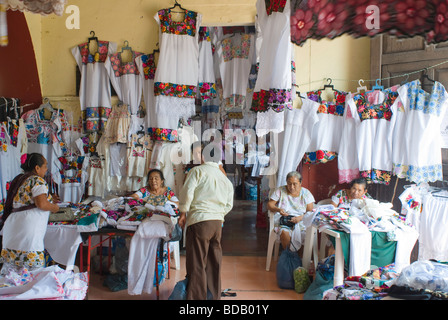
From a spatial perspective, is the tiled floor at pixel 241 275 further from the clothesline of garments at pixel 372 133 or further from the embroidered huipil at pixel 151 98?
the embroidered huipil at pixel 151 98

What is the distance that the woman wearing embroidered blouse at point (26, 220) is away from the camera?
143 inches

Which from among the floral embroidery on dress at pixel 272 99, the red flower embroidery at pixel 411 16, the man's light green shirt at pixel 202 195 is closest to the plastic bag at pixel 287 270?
the man's light green shirt at pixel 202 195

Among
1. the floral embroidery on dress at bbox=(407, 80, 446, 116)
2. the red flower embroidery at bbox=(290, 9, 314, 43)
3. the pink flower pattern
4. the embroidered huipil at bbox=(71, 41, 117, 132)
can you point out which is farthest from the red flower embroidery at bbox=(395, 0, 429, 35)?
the embroidered huipil at bbox=(71, 41, 117, 132)

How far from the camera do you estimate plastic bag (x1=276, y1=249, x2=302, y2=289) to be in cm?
432

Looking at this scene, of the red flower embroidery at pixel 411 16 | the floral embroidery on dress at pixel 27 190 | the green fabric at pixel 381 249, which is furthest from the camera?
the green fabric at pixel 381 249

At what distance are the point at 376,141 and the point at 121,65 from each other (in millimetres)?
3482

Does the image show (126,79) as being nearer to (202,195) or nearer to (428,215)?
(202,195)

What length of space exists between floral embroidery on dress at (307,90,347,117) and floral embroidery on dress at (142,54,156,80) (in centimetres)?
215

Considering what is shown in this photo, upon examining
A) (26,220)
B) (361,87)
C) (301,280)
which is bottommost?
(301,280)

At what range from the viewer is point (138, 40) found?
5.57 metres

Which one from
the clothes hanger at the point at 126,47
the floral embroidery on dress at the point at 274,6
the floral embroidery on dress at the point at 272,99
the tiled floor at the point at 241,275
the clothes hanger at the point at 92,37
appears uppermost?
the clothes hanger at the point at 92,37

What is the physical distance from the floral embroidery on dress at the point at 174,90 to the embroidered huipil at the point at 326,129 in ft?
5.13

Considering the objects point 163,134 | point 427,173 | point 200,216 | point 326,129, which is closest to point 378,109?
point 326,129

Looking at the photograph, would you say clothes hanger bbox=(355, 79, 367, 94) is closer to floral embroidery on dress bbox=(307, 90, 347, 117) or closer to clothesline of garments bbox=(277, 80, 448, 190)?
clothesline of garments bbox=(277, 80, 448, 190)
